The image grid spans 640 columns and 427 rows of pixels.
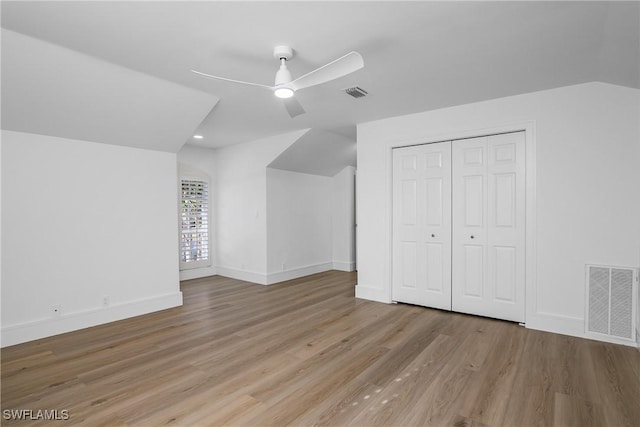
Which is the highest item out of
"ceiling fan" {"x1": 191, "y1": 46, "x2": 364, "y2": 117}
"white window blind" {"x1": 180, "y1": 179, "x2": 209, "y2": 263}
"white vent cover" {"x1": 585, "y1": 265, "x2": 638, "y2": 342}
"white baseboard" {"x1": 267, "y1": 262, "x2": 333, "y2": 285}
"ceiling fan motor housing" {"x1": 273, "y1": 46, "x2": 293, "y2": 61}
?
"ceiling fan motor housing" {"x1": 273, "y1": 46, "x2": 293, "y2": 61}

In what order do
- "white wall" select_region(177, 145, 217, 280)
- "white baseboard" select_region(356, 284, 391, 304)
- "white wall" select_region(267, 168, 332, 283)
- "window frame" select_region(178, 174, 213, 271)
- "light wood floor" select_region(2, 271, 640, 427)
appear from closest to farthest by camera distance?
"light wood floor" select_region(2, 271, 640, 427), "white baseboard" select_region(356, 284, 391, 304), "white wall" select_region(267, 168, 332, 283), "window frame" select_region(178, 174, 213, 271), "white wall" select_region(177, 145, 217, 280)

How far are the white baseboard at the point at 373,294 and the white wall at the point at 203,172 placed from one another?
3383 millimetres

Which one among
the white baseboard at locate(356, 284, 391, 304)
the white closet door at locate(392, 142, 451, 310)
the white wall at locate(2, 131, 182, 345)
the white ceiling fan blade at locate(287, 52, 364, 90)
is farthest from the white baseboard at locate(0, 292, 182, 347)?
the white ceiling fan blade at locate(287, 52, 364, 90)

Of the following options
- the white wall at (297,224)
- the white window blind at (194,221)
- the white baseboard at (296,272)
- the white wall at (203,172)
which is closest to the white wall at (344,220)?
the white wall at (297,224)

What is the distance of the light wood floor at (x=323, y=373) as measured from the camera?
2.04 m

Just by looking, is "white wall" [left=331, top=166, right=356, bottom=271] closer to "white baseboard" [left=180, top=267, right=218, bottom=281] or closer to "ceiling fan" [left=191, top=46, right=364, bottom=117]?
"white baseboard" [left=180, top=267, right=218, bottom=281]

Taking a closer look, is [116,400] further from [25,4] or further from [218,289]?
[218,289]

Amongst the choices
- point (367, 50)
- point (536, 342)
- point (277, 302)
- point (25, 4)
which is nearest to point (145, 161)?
point (25, 4)

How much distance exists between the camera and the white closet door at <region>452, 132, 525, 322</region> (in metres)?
3.62

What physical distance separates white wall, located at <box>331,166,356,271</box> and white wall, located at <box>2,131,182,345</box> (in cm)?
362

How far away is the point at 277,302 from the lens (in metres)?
4.57

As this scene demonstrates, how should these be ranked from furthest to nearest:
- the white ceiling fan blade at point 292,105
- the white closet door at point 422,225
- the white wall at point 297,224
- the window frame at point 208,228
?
the window frame at point 208,228 < the white wall at point 297,224 < the white closet door at point 422,225 < the white ceiling fan blade at point 292,105

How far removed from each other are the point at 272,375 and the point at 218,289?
318 cm

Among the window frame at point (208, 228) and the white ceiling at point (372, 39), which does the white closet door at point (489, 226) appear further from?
the window frame at point (208, 228)
